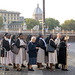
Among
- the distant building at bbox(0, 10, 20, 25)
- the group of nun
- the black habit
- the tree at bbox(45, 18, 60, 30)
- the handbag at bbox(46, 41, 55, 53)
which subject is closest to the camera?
the group of nun

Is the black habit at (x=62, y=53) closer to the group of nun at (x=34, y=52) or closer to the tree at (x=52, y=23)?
the group of nun at (x=34, y=52)

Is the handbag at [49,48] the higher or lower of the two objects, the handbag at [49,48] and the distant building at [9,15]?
the lower

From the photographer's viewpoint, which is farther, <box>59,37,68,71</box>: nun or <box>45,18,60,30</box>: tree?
<box>45,18,60,30</box>: tree

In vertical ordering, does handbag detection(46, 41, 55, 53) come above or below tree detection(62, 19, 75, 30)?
below

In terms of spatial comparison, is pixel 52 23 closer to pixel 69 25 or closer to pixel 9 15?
pixel 69 25

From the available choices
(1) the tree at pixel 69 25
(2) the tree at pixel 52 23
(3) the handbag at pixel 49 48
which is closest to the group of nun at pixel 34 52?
(3) the handbag at pixel 49 48

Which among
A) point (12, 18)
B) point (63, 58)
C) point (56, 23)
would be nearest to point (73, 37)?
point (63, 58)

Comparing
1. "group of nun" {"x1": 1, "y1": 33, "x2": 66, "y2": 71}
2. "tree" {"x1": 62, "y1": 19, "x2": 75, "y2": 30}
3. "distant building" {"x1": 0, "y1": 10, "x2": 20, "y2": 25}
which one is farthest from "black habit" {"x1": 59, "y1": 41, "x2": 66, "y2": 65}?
"distant building" {"x1": 0, "y1": 10, "x2": 20, "y2": 25}

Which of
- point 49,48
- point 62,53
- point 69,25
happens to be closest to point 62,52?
point 62,53

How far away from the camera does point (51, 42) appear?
1004cm

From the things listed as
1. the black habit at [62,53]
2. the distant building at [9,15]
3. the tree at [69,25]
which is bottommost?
the black habit at [62,53]

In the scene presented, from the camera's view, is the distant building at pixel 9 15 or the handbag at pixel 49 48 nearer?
the handbag at pixel 49 48

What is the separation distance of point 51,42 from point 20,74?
2147mm

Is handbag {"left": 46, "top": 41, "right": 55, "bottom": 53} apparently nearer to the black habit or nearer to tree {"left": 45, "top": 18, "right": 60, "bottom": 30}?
the black habit
